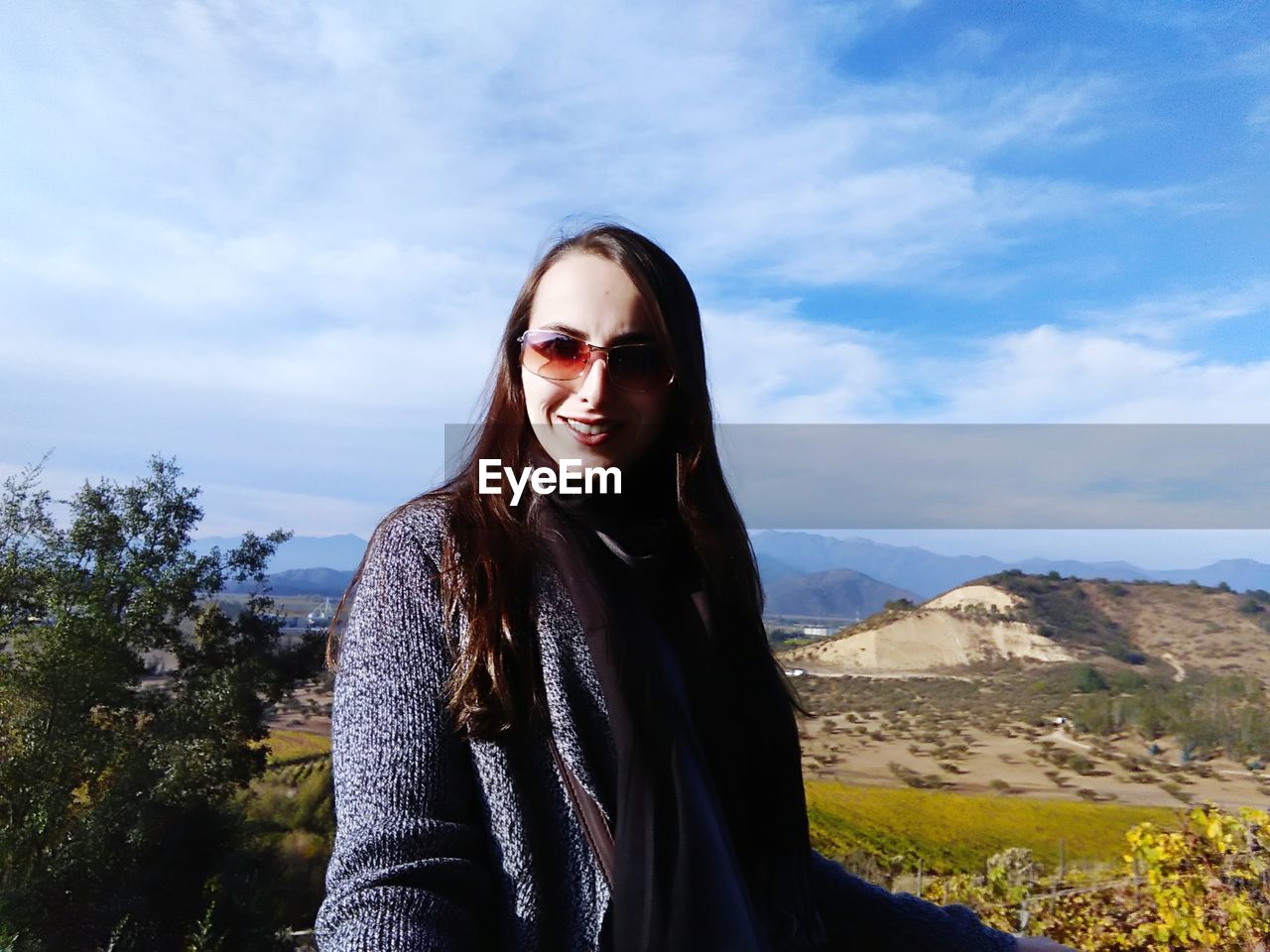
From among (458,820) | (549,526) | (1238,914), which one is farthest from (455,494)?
(1238,914)

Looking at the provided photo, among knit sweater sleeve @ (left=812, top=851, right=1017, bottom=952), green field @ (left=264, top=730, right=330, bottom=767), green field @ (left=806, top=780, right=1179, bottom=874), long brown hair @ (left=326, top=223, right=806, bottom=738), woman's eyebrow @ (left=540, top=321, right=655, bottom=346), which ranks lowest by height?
green field @ (left=806, top=780, right=1179, bottom=874)

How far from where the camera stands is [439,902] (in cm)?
76

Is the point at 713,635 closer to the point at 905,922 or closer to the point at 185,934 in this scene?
the point at 905,922

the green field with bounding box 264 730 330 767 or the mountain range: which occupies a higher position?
the mountain range

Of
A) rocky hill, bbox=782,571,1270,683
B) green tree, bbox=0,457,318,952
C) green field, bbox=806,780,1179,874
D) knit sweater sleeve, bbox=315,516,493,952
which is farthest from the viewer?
green tree, bbox=0,457,318,952

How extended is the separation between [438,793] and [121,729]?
218 inches

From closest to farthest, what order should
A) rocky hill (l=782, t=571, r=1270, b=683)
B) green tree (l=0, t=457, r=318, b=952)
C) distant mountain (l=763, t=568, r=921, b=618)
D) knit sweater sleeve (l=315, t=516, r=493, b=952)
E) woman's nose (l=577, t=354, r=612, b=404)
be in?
knit sweater sleeve (l=315, t=516, r=493, b=952)
woman's nose (l=577, t=354, r=612, b=404)
distant mountain (l=763, t=568, r=921, b=618)
rocky hill (l=782, t=571, r=1270, b=683)
green tree (l=0, t=457, r=318, b=952)

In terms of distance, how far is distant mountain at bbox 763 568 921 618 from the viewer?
4.22 m

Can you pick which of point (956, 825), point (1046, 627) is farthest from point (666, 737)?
point (1046, 627)

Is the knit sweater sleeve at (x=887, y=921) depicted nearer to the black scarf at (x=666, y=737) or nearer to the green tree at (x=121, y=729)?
the black scarf at (x=666, y=737)

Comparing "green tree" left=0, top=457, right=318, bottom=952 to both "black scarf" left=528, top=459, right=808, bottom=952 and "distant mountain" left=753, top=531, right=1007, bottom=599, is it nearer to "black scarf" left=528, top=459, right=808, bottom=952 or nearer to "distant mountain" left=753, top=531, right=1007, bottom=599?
"distant mountain" left=753, top=531, right=1007, bottom=599

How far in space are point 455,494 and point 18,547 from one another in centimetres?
600

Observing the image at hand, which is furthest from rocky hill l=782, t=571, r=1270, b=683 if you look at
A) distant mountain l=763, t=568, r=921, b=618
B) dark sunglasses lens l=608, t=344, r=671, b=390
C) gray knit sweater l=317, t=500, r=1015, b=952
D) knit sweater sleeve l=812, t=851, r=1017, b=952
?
gray knit sweater l=317, t=500, r=1015, b=952

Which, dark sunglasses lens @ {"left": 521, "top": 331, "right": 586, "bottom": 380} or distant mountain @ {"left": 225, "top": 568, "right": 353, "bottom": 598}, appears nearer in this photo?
dark sunglasses lens @ {"left": 521, "top": 331, "right": 586, "bottom": 380}
